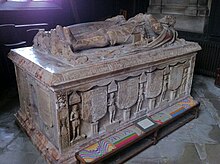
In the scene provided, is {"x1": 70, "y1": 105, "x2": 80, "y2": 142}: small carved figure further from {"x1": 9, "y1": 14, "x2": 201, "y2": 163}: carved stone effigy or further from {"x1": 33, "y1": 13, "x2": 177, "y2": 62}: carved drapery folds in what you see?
{"x1": 33, "y1": 13, "x2": 177, "y2": 62}: carved drapery folds

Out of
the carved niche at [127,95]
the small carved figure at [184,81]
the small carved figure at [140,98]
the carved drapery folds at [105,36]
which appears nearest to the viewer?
the carved drapery folds at [105,36]

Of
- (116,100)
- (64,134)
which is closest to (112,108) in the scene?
(116,100)

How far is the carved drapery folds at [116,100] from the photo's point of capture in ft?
5.98

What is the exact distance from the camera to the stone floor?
208cm

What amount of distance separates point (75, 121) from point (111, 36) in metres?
0.95

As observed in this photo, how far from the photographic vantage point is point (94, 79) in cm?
185

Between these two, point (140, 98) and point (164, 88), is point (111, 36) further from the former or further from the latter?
point (164, 88)

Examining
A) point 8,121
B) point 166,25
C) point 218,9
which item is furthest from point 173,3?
point 8,121

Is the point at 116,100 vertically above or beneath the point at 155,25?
beneath

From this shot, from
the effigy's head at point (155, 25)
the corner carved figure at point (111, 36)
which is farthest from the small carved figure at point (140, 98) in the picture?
the effigy's head at point (155, 25)

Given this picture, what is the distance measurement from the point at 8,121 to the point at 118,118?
1362 millimetres

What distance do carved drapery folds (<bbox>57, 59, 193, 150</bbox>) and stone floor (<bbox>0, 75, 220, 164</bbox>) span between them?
378 millimetres

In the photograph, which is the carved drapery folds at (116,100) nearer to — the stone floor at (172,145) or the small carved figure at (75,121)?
the small carved figure at (75,121)

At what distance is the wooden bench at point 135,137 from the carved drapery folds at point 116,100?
10 centimetres
